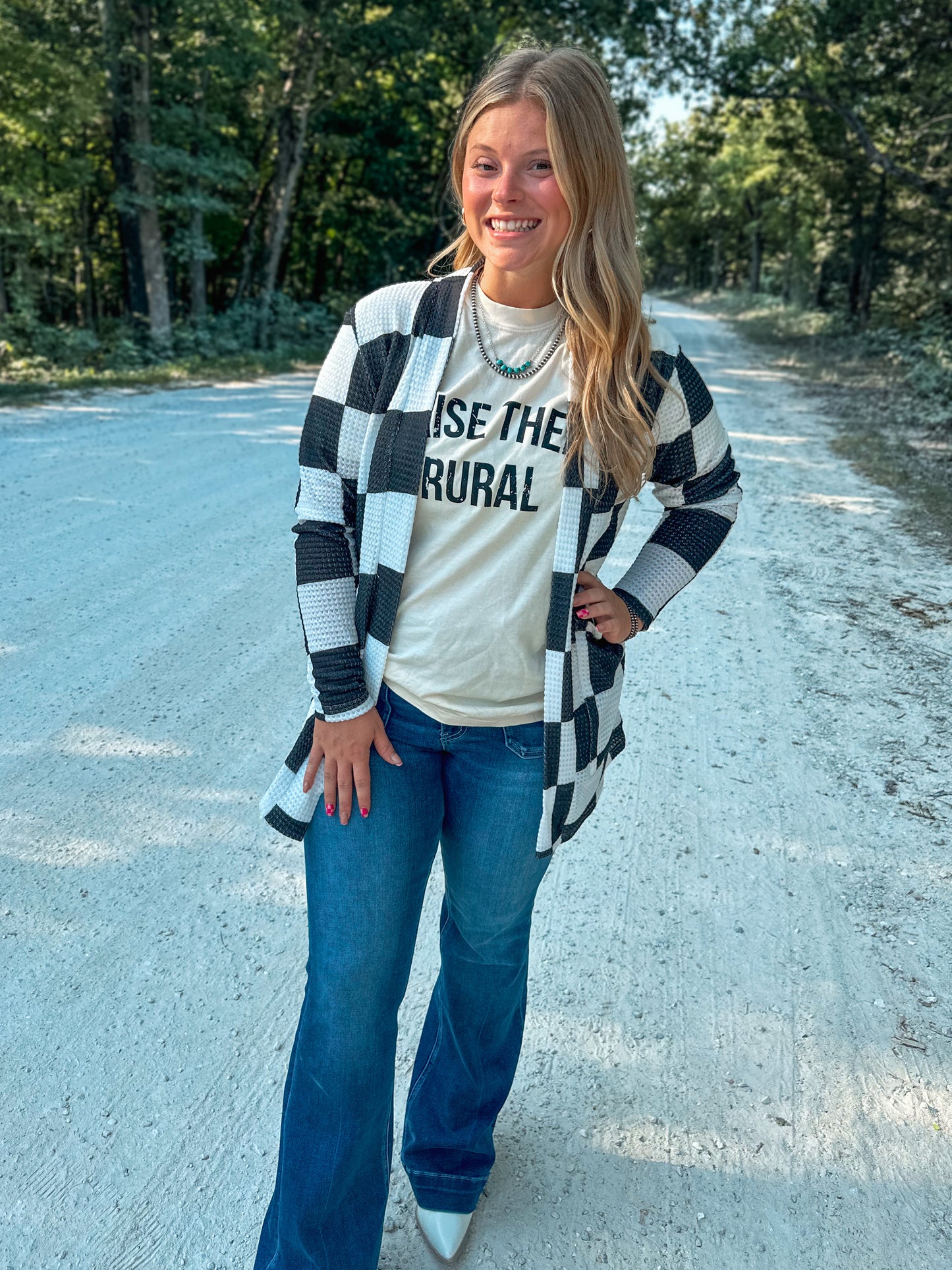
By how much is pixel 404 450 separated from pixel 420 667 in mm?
381

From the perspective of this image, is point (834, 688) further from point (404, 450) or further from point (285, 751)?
point (404, 450)

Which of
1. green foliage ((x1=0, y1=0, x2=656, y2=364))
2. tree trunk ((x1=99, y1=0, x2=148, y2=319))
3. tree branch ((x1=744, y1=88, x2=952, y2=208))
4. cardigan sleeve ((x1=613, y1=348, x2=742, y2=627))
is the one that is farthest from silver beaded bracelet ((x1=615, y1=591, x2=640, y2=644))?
tree branch ((x1=744, y1=88, x2=952, y2=208))

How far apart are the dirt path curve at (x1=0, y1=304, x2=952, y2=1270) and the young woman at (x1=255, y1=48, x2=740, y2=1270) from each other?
1.87 feet

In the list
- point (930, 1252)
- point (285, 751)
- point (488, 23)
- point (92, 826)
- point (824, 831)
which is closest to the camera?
point (930, 1252)

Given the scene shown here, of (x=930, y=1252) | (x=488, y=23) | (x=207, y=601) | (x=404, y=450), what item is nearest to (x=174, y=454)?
Result: (x=207, y=601)

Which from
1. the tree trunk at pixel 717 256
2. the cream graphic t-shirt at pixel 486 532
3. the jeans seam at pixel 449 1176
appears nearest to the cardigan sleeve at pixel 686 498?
the cream graphic t-shirt at pixel 486 532

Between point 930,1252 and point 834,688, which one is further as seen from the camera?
point 834,688

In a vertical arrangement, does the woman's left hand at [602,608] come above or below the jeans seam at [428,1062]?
above

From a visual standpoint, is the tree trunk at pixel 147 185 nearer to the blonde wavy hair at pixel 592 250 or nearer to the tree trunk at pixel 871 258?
the blonde wavy hair at pixel 592 250

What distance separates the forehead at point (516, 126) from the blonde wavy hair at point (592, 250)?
1cm

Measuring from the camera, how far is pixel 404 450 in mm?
1637

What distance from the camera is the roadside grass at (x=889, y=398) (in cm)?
853

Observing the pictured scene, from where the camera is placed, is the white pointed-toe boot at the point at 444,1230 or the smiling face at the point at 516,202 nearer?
the smiling face at the point at 516,202

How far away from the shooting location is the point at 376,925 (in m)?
1.64
